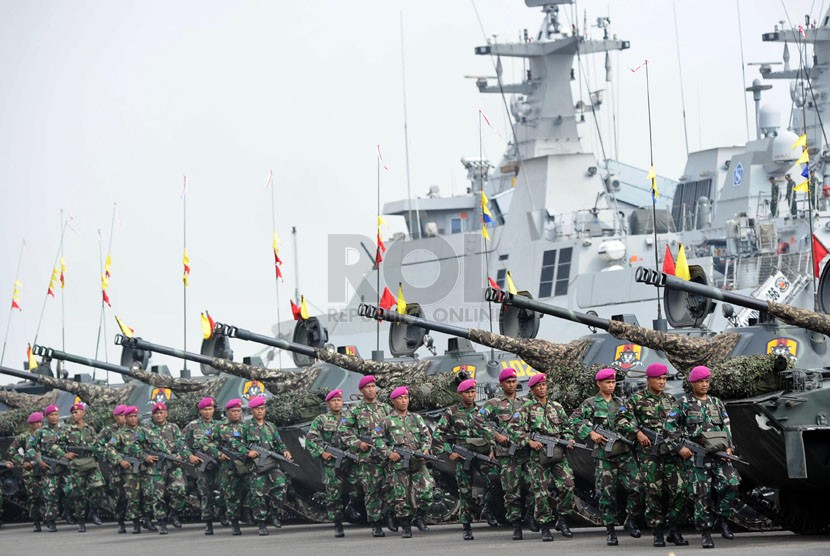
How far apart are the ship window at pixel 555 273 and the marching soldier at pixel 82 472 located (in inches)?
647

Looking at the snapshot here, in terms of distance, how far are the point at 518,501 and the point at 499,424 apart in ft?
2.75

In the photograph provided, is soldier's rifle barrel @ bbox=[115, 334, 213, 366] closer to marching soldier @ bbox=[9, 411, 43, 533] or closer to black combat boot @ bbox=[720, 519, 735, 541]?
marching soldier @ bbox=[9, 411, 43, 533]

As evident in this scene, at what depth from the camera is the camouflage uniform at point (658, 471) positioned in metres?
14.5

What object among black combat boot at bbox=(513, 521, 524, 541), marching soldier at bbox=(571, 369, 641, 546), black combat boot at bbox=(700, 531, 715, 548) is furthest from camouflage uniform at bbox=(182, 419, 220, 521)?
black combat boot at bbox=(700, 531, 715, 548)

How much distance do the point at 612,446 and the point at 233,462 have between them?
607 cm

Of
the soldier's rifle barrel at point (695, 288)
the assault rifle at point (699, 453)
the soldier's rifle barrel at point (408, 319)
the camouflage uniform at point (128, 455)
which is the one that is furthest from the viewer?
the camouflage uniform at point (128, 455)

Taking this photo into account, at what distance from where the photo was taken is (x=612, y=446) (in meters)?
15.0

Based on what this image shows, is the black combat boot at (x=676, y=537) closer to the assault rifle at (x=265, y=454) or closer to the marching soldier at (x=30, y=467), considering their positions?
the assault rifle at (x=265, y=454)

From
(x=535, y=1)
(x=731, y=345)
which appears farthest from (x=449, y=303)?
(x=731, y=345)

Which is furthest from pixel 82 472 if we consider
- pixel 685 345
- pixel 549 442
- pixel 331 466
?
pixel 685 345

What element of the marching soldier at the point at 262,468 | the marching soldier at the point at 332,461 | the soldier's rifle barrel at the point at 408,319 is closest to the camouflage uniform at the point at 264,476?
the marching soldier at the point at 262,468

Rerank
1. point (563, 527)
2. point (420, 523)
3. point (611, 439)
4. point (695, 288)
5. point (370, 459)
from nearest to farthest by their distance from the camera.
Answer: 1. point (611, 439)
2. point (563, 527)
3. point (695, 288)
4. point (370, 459)
5. point (420, 523)

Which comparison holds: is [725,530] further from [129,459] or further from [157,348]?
[157,348]

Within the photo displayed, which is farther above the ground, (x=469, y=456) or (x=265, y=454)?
(x=265, y=454)
